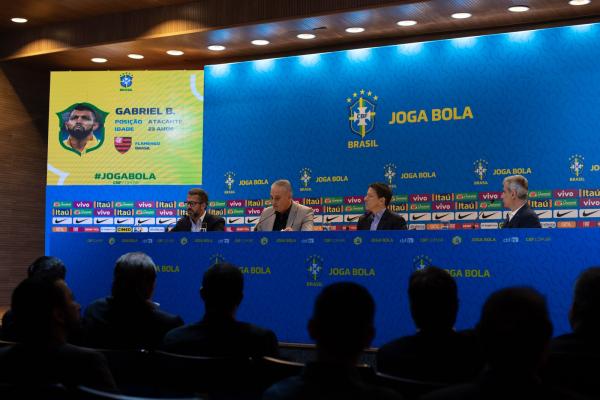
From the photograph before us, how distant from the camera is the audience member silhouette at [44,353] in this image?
218 cm

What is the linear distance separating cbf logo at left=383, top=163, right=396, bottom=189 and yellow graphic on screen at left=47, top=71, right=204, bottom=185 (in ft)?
6.91

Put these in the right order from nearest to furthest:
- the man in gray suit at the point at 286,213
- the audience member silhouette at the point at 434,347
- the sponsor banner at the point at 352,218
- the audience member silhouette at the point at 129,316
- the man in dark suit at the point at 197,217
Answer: the audience member silhouette at the point at 434,347 < the audience member silhouette at the point at 129,316 < the man in gray suit at the point at 286,213 < the man in dark suit at the point at 197,217 < the sponsor banner at the point at 352,218

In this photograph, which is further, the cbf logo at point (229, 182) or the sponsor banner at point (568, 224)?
the cbf logo at point (229, 182)

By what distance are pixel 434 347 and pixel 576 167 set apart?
202 inches

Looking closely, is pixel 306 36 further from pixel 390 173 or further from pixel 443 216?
pixel 443 216

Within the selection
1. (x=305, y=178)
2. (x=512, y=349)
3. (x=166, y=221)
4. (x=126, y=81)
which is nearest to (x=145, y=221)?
(x=166, y=221)

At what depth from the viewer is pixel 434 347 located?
2.35 metres

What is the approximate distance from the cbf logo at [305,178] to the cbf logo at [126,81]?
7.38 feet

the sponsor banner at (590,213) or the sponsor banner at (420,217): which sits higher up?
the sponsor banner at (590,213)

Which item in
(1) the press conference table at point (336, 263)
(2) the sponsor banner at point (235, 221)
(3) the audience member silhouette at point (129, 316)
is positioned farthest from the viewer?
(2) the sponsor banner at point (235, 221)

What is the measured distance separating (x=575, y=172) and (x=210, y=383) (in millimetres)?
5376

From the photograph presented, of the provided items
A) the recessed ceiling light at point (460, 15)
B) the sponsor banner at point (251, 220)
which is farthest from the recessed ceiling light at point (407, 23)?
the sponsor banner at point (251, 220)

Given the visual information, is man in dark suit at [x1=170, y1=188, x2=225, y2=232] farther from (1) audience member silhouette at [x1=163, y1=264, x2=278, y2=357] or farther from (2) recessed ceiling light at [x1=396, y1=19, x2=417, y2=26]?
(1) audience member silhouette at [x1=163, y1=264, x2=278, y2=357]

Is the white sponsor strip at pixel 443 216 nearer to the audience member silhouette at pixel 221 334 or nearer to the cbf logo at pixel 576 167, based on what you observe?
the cbf logo at pixel 576 167
